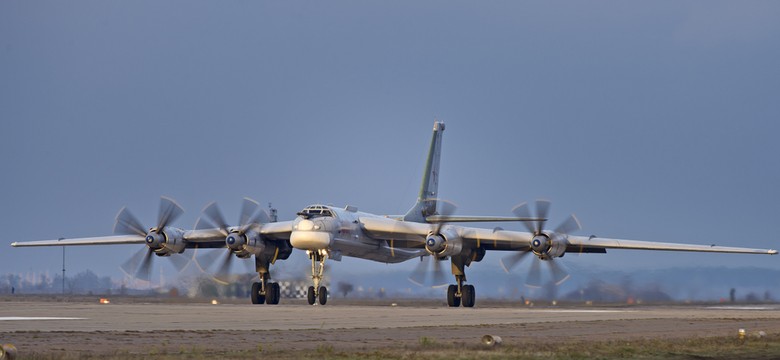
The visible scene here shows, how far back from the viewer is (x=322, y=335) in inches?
858

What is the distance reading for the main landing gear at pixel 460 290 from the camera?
4759 cm

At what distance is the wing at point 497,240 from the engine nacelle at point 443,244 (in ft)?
2.32

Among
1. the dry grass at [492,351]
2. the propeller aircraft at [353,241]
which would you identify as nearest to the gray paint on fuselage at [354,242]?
the propeller aircraft at [353,241]

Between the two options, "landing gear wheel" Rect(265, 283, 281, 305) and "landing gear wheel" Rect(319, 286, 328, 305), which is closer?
"landing gear wheel" Rect(319, 286, 328, 305)

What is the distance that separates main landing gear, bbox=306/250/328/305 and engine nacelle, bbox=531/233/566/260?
8570 mm

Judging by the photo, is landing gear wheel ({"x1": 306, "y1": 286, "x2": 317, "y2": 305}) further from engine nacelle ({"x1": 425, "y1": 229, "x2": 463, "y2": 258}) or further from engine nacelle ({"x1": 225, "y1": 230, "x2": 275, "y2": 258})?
engine nacelle ({"x1": 425, "y1": 229, "x2": 463, "y2": 258})

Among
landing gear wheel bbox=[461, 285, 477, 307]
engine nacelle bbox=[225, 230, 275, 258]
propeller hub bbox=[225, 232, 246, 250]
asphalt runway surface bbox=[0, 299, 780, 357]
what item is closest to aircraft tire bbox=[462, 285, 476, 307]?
landing gear wheel bbox=[461, 285, 477, 307]

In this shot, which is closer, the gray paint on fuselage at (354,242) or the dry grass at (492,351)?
the dry grass at (492,351)

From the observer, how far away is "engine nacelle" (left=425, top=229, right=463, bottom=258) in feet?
145

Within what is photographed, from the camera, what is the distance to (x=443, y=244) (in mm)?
44375

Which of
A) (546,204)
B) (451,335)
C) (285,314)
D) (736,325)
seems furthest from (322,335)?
(546,204)

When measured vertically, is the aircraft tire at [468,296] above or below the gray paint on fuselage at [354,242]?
below

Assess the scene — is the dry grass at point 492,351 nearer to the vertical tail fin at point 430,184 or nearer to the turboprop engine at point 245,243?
the turboprop engine at point 245,243

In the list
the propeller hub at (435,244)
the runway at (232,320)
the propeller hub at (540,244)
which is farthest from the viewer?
the propeller hub at (435,244)
